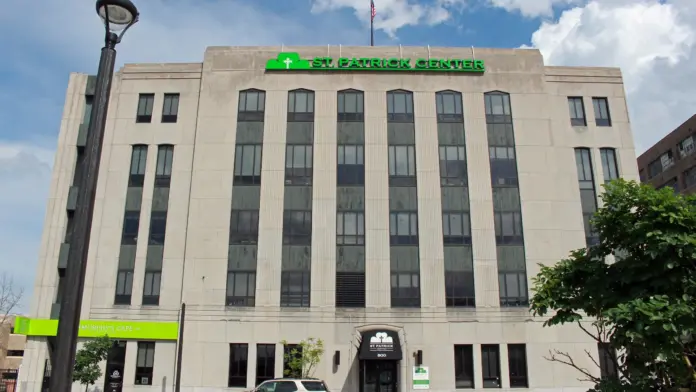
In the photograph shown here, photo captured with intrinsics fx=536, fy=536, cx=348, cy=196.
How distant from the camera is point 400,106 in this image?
4069 cm

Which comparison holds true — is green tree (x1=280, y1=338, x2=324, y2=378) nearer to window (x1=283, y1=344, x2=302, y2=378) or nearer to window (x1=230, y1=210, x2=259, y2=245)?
window (x1=283, y1=344, x2=302, y2=378)

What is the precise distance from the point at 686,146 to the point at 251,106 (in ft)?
161

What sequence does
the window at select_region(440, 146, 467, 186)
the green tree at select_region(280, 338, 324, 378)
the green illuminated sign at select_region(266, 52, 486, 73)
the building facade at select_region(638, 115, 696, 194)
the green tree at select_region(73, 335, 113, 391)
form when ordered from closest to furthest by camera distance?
the green tree at select_region(73, 335, 113, 391) < the green tree at select_region(280, 338, 324, 378) < the window at select_region(440, 146, 467, 186) < the green illuminated sign at select_region(266, 52, 486, 73) < the building facade at select_region(638, 115, 696, 194)

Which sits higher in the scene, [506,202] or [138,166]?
[138,166]

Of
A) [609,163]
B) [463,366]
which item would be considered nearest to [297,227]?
[463,366]

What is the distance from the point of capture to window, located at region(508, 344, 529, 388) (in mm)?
35344

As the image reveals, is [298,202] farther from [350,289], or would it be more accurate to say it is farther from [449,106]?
[449,106]

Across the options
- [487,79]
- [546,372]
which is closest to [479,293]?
[546,372]

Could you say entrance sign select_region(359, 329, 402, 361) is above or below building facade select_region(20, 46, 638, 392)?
below

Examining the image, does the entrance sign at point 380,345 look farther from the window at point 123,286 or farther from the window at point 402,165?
the window at point 123,286

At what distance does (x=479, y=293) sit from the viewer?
36562mm

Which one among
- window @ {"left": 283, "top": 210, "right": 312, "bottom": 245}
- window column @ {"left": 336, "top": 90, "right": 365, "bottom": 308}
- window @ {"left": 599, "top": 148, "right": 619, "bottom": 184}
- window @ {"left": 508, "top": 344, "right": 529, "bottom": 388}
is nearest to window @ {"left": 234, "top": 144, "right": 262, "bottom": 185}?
window @ {"left": 283, "top": 210, "right": 312, "bottom": 245}

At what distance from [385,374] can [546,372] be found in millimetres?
10608

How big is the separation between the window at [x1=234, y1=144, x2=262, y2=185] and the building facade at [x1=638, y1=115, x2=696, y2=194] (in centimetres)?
4298
